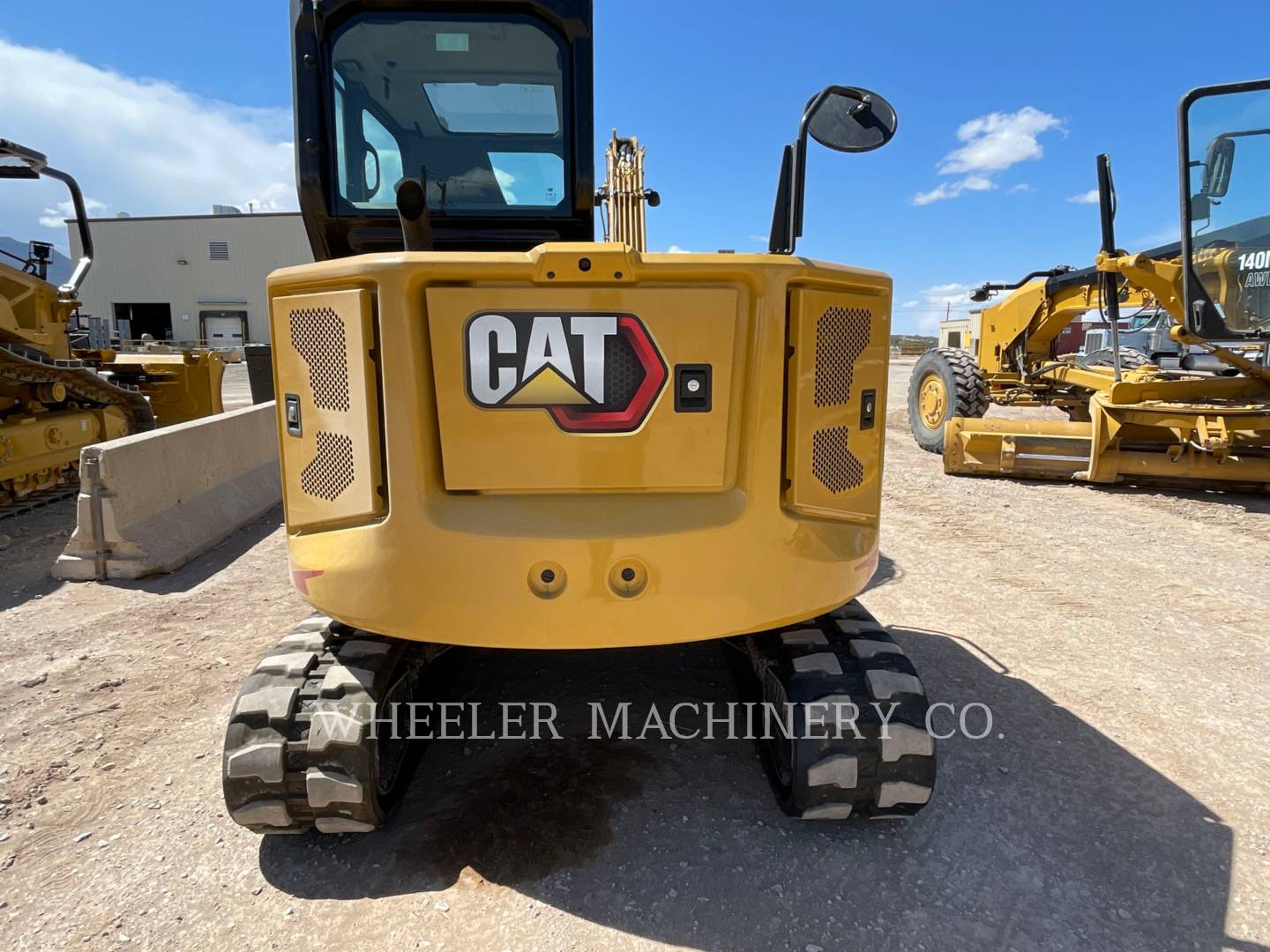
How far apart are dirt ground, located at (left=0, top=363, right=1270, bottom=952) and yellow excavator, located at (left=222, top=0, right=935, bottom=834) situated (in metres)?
0.20

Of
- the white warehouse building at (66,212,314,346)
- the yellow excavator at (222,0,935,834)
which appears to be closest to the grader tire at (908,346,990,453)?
the yellow excavator at (222,0,935,834)

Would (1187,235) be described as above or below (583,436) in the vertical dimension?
above

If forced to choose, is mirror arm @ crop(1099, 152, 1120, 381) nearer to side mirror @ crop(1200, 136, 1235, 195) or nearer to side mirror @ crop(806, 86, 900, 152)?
side mirror @ crop(1200, 136, 1235, 195)

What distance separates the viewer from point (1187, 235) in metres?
6.72

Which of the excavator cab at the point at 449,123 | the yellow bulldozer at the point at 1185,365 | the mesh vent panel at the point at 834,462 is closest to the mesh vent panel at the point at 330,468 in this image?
the excavator cab at the point at 449,123

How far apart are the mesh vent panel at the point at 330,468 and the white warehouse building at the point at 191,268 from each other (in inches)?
1727

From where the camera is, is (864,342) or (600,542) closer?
(600,542)

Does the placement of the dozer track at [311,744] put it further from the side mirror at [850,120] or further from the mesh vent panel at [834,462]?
the side mirror at [850,120]

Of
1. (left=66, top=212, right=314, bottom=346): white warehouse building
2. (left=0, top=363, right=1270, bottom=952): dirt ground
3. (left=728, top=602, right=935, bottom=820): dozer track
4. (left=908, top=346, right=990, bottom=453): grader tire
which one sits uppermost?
(left=66, top=212, right=314, bottom=346): white warehouse building

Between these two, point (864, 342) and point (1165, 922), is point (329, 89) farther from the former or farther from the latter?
point (1165, 922)

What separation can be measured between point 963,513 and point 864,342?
4.94 metres

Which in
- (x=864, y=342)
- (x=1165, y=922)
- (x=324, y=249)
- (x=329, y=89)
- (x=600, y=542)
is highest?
(x=329, y=89)

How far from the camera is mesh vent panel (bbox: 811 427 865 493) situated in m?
2.12

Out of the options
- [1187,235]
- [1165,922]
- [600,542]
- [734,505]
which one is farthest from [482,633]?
[1187,235]
